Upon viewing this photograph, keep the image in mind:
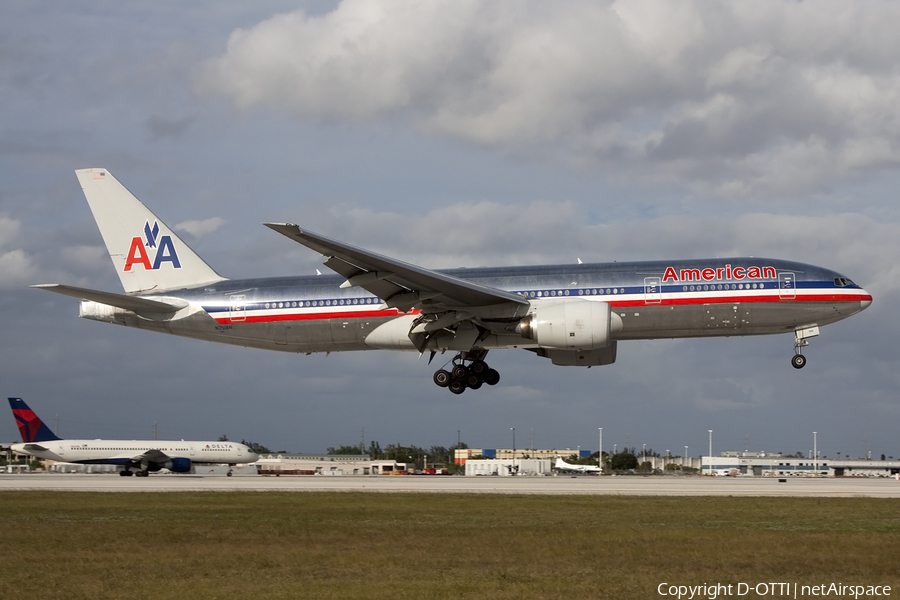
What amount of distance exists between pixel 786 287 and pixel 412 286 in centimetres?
1414

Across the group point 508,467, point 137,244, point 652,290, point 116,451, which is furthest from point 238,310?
point 508,467

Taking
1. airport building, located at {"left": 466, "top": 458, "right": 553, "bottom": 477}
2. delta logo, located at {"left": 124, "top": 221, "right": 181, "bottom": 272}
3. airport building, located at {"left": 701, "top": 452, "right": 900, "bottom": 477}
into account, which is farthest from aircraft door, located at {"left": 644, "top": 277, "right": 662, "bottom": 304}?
airport building, located at {"left": 701, "top": 452, "right": 900, "bottom": 477}

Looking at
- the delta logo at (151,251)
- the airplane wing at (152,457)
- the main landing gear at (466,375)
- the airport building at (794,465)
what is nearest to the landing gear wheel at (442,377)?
the main landing gear at (466,375)

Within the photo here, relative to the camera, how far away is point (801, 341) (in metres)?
35.3

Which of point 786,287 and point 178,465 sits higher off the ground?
point 786,287

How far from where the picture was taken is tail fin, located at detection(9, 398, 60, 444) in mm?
70438

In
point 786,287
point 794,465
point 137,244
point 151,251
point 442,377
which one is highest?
point 137,244

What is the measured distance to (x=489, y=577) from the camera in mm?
15617

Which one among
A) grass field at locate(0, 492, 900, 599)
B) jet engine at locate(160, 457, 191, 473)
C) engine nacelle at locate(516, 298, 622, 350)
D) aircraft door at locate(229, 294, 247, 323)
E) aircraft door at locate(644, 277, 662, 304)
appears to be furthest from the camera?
jet engine at locate(160, 457, 191, 473)

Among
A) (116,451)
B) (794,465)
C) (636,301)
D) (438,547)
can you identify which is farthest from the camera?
(794,465)

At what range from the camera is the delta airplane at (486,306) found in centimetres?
3325

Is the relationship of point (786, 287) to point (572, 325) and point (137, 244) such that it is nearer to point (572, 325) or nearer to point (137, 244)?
point (572, 325)

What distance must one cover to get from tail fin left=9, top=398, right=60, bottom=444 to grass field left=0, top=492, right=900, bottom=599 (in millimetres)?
43958

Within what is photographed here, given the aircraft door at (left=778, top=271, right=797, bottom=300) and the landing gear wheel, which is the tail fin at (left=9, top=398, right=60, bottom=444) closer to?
the landing gear wheel
